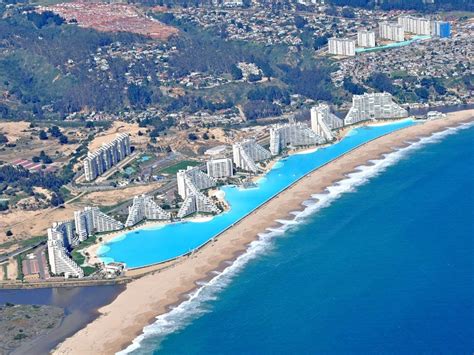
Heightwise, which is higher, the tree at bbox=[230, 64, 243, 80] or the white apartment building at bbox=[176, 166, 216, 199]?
the tree at bbox=[230, 64, 243, 80]

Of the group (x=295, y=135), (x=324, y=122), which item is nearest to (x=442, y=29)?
(x=324, y=122)

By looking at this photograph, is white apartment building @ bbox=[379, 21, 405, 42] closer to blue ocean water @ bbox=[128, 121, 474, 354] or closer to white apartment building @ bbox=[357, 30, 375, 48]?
white apartment building @ bbox=[357, 30, 375, 48]

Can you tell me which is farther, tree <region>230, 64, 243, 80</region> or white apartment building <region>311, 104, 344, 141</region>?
tree <region>230, 64, 243, 80</region>

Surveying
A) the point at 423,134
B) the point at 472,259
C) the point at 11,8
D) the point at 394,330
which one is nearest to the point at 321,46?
the point at 423,134

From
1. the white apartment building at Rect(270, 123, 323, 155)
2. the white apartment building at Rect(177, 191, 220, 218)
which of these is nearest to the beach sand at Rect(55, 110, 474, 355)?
the white apartment building at Rect(177, 191, 220, 218)

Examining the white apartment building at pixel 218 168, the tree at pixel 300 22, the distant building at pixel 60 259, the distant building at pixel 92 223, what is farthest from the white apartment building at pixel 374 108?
the distant building at pixel 60 259

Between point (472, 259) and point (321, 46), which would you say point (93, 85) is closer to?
point (321, 46)
